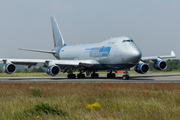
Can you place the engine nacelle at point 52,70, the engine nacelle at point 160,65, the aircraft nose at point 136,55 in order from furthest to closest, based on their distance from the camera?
the engine nacelle at point 160,65 < the engine nacelle at point 52,70 < the aircraft nose at point 136,55

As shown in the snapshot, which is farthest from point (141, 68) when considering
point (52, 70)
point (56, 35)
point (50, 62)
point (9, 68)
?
point (56, 35)

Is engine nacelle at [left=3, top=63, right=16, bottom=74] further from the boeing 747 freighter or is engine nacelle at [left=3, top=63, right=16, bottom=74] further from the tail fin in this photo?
the tail fin

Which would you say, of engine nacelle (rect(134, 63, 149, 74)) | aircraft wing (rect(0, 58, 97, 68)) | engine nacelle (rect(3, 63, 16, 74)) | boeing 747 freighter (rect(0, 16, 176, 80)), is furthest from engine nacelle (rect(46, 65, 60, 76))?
engine nacelle (rect(134, 63, 149, 74))

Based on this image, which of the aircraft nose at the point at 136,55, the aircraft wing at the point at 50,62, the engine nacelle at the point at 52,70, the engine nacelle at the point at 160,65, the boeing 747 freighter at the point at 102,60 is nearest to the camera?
the aircraft nose at the point at 136,55

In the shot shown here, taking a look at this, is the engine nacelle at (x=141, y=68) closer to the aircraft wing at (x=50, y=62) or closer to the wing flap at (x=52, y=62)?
the wing flap at (x=52, y=62)

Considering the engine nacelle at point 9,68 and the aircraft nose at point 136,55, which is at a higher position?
the aircraft nose at point 136,55

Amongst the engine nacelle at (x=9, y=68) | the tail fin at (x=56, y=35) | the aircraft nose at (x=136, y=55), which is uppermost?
the tail fin at (x=56, y=35)

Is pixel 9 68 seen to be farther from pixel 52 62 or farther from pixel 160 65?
pixel 160 65

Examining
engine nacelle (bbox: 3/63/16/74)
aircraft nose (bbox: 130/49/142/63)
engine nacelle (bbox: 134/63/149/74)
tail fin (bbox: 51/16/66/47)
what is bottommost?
engine nacelle (bbox: 134/63/149/74)

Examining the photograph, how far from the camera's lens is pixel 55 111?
7238 millimetres

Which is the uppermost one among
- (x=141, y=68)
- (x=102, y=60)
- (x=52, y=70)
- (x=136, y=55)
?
(x=136, y=55)

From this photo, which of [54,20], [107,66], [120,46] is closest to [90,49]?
[107,66]

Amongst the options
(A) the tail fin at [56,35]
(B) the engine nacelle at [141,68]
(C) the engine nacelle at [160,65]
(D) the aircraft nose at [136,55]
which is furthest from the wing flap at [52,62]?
(A) the tail fin at [56,35]

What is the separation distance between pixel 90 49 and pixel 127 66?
25.0 feet
